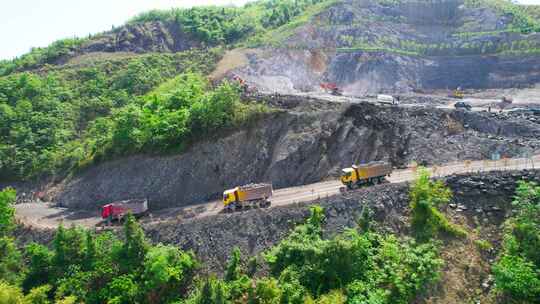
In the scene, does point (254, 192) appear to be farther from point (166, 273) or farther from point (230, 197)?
point (166, 273)

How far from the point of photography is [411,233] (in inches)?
1083

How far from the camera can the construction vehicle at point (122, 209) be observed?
3253cm

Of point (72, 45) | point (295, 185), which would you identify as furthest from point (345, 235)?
point (72, 45)

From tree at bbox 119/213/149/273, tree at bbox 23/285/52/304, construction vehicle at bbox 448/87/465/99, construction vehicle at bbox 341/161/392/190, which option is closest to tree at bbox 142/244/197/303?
tree at bbox 119/213/149/273

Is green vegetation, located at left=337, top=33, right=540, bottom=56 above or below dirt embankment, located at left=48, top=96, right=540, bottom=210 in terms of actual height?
above

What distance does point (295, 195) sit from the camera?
32.7 m

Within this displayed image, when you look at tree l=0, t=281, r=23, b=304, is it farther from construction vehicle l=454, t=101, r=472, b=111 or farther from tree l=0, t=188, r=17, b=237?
construction vehicle l=454, t=101, r=472, b=111

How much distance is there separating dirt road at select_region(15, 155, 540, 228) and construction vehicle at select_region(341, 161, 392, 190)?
87cm

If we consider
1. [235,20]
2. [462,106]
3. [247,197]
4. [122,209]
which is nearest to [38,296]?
[122,209]

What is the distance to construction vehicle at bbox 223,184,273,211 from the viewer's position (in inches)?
1226

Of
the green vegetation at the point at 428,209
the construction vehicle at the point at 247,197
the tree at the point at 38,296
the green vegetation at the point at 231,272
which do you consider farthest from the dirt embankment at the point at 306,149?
the tree at the point at 38,296

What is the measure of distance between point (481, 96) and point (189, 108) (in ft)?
107

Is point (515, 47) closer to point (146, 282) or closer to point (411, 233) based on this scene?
point (411, 233)

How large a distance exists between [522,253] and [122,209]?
85.6 ft
